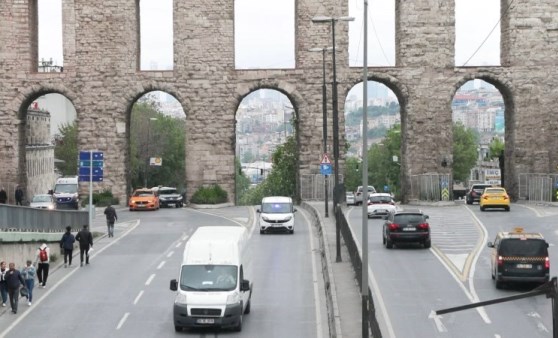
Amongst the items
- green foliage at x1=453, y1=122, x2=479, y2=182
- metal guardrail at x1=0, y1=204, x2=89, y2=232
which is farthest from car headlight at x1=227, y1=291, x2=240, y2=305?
green foliage at x1=453, y1=122, x2=479, y2=182

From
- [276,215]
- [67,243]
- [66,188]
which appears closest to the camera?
[67,243]

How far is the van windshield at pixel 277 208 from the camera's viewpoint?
54531 mm

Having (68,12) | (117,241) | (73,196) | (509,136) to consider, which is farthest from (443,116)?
(68,12)

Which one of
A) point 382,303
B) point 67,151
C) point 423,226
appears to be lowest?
point 382,303

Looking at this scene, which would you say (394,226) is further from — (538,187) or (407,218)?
(538,187)

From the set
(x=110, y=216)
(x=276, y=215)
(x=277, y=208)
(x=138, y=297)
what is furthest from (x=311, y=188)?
(x=138, y=297)

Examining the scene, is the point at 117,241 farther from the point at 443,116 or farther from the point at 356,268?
the point at 443,116

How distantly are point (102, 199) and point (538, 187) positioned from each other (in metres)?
28.0

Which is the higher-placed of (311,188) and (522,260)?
(311,188)

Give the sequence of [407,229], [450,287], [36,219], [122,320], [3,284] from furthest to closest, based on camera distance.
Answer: [407,229] → [36,219] → [450,287] → [3,284] → [122,320]

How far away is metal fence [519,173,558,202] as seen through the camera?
71.8 metres

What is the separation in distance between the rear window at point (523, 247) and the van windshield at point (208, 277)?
9.41m

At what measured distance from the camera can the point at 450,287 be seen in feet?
120

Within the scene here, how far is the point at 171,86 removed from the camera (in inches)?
2982
